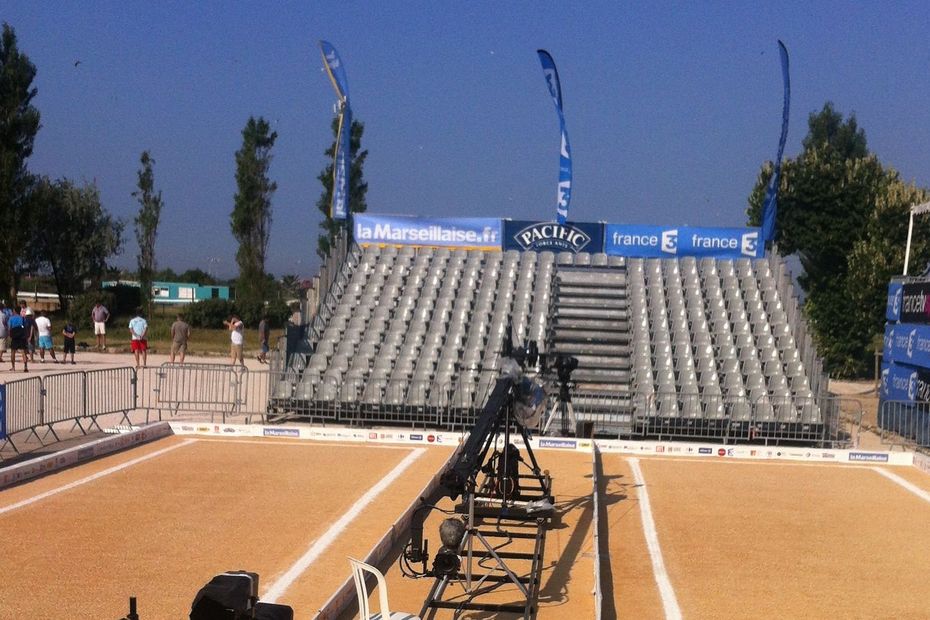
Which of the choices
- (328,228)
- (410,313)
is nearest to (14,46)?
(328,228)

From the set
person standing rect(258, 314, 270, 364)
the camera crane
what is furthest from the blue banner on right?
person standing rect(258, 314, 270, 364)

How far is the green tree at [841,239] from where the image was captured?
33375mm

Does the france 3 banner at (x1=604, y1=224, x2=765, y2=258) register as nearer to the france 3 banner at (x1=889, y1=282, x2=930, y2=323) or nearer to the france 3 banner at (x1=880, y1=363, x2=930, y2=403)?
the france 3 banner at (x1=889, y1=282, x2=930, y2=323)

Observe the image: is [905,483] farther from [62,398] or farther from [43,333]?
[43,333]

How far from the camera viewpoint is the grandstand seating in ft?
61.8

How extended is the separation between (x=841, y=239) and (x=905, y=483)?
25726 mm

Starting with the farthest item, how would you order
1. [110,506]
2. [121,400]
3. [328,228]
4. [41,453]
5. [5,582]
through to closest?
[328,228], [121,400], [41,453], [110,506], [5,582]

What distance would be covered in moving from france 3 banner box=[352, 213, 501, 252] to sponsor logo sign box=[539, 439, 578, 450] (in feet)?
32.3

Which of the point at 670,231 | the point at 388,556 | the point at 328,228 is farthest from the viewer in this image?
the point at 328,228

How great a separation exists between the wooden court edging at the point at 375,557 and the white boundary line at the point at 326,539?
51 cm

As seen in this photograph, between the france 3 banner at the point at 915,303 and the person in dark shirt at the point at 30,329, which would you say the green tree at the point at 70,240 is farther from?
the france 3 banner at the point at 915,303

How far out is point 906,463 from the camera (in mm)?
16297

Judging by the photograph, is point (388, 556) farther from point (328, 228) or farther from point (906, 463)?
point (328, 228)

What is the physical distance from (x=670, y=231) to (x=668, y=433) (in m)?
8.44
